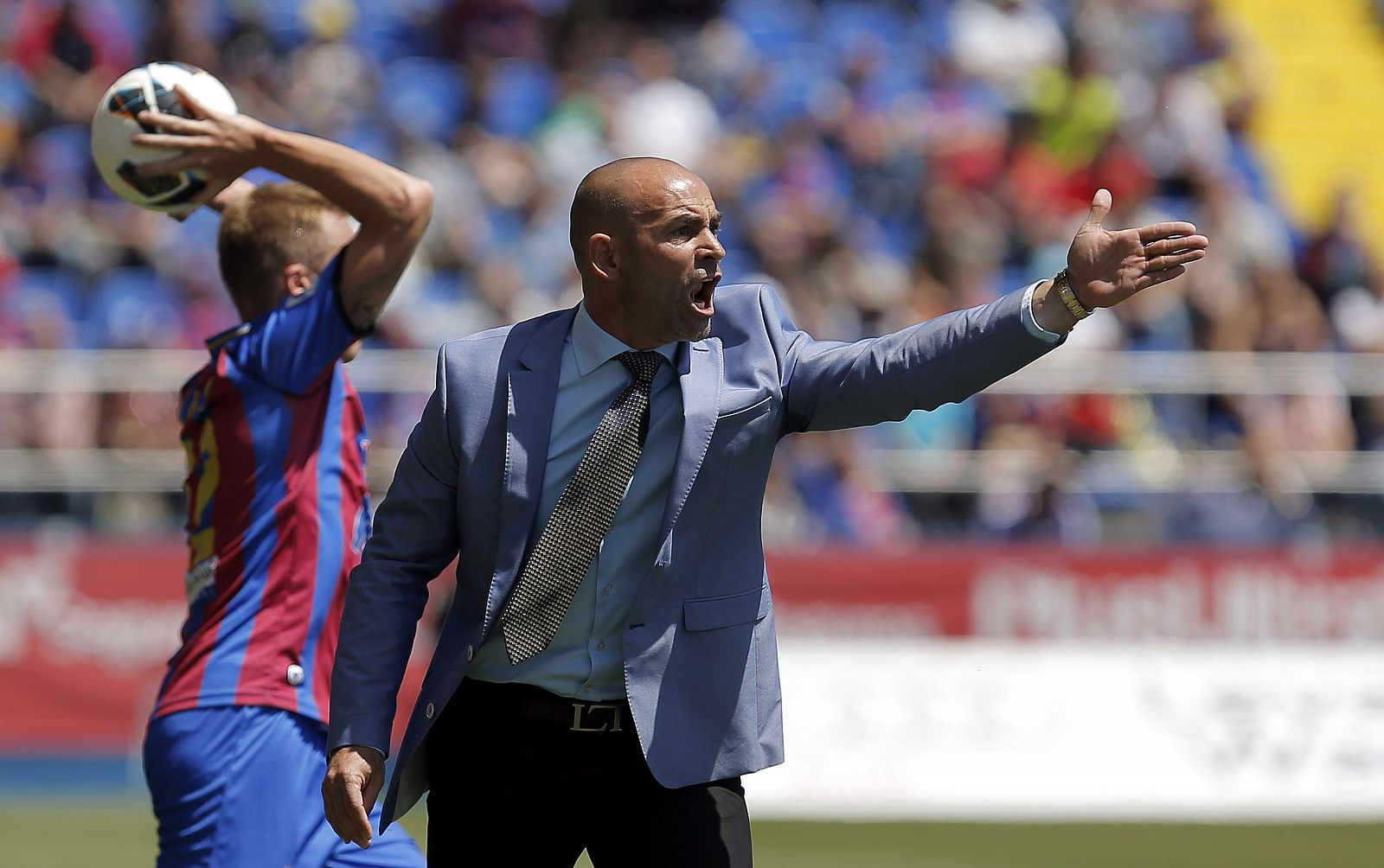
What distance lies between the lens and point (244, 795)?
4473 millimetres

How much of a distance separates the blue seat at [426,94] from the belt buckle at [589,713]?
11.8 metres

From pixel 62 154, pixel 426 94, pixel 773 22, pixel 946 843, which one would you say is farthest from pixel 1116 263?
pixel 773 22

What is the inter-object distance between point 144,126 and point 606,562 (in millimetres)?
1660

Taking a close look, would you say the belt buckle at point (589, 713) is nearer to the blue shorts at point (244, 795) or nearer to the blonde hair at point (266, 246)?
the blue shorts at point (244, 795)

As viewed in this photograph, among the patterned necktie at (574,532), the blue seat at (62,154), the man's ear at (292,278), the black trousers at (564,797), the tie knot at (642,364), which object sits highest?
the blue seat at (62,154)

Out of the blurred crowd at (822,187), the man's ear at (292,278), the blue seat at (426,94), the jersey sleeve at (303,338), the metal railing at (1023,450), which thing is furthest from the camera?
the blue seat at (426,94)

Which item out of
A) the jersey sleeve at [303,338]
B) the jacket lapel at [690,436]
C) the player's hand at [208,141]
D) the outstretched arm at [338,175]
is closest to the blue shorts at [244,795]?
the jersey sleeve at [303,338]

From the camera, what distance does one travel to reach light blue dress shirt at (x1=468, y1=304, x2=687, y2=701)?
13.3ft

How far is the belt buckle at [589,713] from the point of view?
4059 mm

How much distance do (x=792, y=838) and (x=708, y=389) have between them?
713 cm

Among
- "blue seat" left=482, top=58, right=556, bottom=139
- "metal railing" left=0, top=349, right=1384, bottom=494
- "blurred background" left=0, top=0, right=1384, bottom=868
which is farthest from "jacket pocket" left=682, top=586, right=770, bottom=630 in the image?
"blue seat" left=482, top=58, right=556, bottom=139

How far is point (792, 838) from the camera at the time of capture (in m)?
10.8

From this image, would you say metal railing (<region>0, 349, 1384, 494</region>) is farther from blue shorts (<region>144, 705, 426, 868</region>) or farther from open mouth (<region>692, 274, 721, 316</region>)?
open mouth (<region>692, 274, 721, 316</region>)

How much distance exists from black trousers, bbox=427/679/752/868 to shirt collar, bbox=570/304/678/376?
2.36 feet
